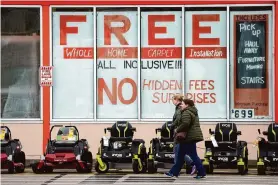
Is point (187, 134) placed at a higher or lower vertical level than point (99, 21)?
lower

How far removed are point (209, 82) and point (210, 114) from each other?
836mm

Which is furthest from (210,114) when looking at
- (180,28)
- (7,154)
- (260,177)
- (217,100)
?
(7,154)

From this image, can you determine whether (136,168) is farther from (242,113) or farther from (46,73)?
(46,73)

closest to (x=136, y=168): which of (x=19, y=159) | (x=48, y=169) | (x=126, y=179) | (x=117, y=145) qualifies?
(x=117, y=145)

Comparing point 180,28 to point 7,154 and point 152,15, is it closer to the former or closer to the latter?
point 152,15

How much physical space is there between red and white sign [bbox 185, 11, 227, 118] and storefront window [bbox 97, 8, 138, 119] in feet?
4.63

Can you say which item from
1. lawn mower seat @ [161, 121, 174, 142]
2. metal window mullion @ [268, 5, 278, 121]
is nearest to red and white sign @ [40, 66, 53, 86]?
lawn mower seat @ [161, 121, 174, 142]

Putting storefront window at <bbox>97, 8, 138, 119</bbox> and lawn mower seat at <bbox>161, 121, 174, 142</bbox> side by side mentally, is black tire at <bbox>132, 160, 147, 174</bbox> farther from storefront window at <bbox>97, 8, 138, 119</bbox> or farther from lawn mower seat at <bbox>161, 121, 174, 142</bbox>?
storefront window at <bbox>97, 8, 138, 119</bbox>

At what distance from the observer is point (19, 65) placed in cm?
2459

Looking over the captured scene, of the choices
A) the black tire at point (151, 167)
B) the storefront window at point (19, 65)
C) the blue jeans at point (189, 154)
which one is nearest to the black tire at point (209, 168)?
the black tire at point (151, 167)

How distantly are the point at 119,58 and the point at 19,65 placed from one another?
2666 mm

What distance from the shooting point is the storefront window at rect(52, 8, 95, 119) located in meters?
24.4

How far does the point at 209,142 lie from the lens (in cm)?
2147

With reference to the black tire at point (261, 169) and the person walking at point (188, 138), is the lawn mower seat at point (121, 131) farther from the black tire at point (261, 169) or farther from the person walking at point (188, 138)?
the black tire at point (261, 169)
